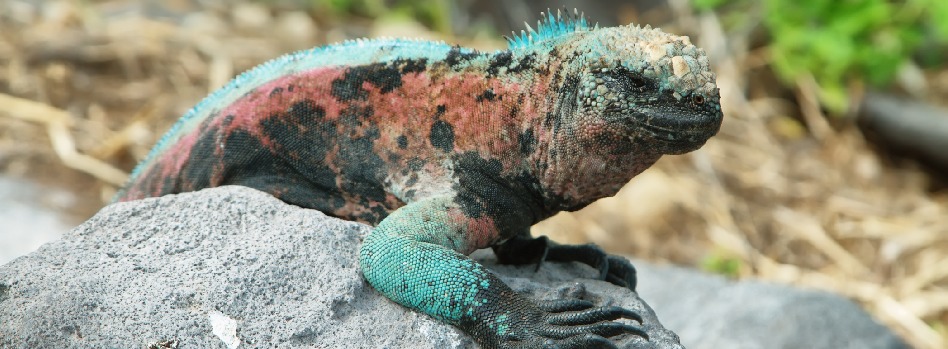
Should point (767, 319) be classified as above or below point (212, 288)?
above

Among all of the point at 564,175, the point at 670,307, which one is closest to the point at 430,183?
the point at 564,175

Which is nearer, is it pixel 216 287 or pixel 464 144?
pixel 216 287

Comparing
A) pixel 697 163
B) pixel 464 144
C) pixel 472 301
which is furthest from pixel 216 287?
pixel 697 163

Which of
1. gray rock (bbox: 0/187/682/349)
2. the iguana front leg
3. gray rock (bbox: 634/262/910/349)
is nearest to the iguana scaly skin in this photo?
the iguana front leg

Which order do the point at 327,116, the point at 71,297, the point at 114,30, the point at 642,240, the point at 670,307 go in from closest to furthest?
1. the point at 71,297
2. the point at 327,116
3. the point at 670,307
4. the point at 642,240
5. the point at 114,30

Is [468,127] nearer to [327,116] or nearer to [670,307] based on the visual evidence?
[327,116]

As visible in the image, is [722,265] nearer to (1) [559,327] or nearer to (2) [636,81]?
(2) [636,81]

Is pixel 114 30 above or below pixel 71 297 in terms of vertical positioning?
above
